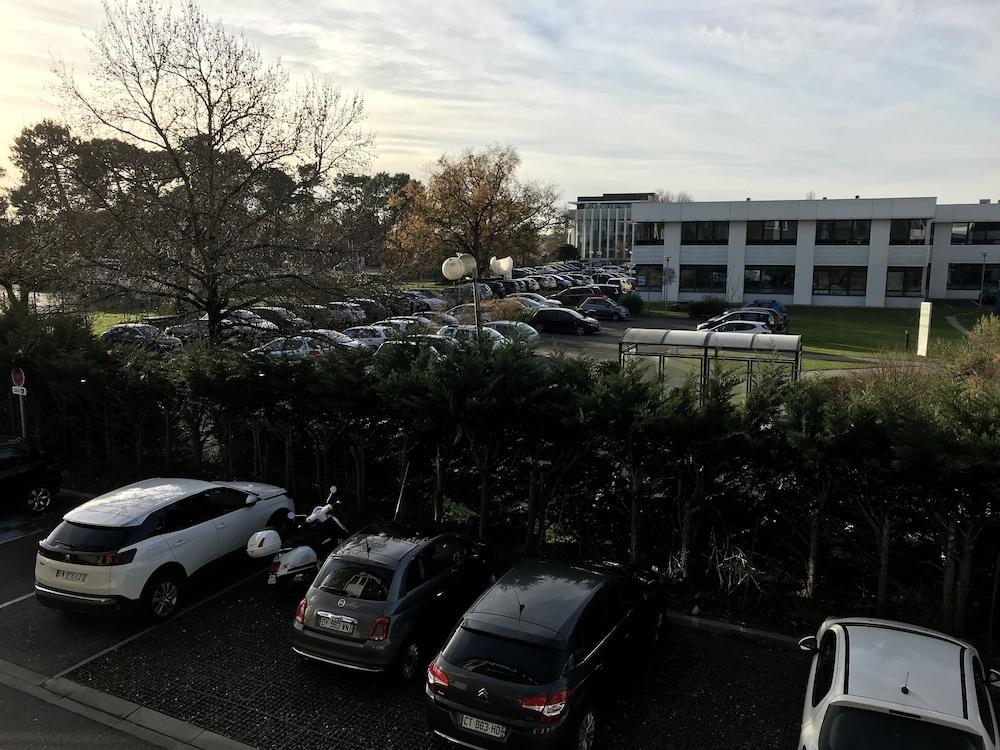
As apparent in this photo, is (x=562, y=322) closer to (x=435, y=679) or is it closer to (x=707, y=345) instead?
(x=707, y=345)

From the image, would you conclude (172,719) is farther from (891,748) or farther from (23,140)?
(23,140)

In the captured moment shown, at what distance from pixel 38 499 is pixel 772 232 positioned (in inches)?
1947

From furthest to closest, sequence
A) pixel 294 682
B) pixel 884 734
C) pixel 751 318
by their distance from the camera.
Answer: pixel 751 318 < pixel 294 682 < pixel 884 734

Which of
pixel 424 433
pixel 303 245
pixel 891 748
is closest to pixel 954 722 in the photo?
pixel 891 748

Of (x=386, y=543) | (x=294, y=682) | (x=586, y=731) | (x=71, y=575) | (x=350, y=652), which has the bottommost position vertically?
(x=294, y=682)

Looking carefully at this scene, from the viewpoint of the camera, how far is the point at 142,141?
15.2 m

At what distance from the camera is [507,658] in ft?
19.7

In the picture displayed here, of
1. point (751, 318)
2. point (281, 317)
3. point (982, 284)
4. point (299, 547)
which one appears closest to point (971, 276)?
point (982, 284)

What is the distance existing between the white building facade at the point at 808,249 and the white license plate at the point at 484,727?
4934cm

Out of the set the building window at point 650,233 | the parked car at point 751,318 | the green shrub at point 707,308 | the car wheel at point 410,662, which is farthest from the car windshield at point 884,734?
the building window at point 650,233

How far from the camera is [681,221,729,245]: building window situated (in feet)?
174

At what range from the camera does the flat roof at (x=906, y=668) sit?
5.17m

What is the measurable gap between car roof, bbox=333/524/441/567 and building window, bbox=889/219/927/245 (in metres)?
50.5

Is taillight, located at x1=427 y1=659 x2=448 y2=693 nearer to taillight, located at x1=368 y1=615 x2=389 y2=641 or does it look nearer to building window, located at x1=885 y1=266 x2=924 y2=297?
taillight, located at x1=368 y1=615 x2=389 y2=641
